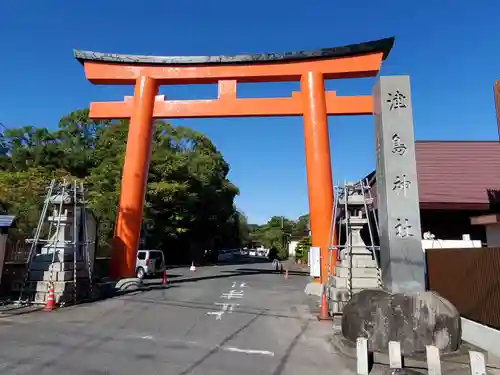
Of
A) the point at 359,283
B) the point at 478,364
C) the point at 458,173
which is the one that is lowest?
the point at 478,364

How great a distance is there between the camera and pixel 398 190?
8.44m

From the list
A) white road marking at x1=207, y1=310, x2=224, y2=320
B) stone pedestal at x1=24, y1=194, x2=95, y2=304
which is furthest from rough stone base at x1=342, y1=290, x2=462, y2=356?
stone pedestal at x1=24, y1=194, x2=95, y2=304

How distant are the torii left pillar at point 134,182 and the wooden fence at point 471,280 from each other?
1199cm

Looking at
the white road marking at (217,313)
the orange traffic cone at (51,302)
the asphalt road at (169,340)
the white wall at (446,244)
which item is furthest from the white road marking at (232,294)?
the white wall at (446,244)

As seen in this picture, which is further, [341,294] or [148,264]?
[148,264]

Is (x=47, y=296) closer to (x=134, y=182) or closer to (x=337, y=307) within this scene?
(x=134, y=182)

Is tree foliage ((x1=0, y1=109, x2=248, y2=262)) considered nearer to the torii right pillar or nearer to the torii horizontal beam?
the torii horizontal beam

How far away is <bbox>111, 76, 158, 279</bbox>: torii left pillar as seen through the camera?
16594mm

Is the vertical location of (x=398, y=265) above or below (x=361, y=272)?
above

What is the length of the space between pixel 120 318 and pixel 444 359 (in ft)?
25.1

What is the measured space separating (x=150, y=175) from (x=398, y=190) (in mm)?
24922


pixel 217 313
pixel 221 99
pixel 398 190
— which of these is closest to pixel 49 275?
pixel 217 313

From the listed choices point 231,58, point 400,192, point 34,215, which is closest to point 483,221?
point 400,192

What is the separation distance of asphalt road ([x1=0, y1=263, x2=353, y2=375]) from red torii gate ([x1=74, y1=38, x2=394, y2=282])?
518 centimetres
